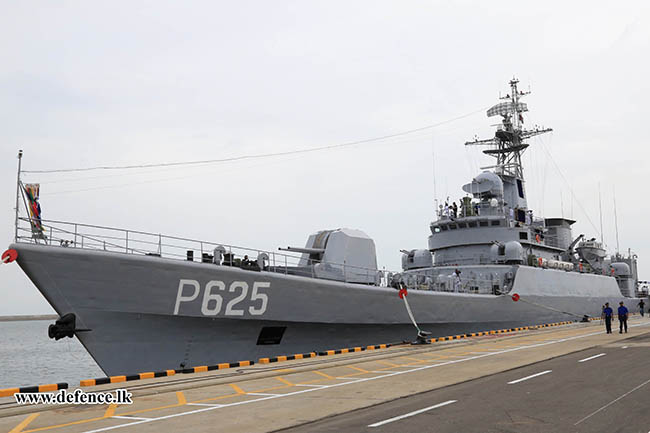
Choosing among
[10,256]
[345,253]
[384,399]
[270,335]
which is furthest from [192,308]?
[345,253]

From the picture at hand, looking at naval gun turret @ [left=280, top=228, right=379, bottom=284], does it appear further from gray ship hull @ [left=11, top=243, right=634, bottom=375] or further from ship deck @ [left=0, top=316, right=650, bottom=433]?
ship deck @ [left=0, top=316, right=650, bottom=433]

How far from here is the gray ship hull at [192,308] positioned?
11359 mm

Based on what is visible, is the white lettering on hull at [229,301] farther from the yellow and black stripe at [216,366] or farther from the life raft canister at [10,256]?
the life raft canister at [10,256]

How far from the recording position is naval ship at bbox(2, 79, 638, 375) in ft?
37.7

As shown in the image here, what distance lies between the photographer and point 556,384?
8.84 metres

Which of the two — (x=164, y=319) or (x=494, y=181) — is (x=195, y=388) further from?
(x=494, y=181)

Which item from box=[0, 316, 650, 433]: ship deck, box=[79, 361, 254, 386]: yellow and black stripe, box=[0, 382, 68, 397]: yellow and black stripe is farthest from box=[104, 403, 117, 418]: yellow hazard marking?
box=[79, 361, 254, 386]: yellow and black stripe

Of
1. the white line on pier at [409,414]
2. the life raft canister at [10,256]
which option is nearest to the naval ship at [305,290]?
the life raft canister at [10,256]

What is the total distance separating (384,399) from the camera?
26.2 ft

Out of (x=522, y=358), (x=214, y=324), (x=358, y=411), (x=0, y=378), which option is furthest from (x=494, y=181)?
(x=0, y=378)

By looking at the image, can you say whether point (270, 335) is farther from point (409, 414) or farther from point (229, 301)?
point (409, 414)

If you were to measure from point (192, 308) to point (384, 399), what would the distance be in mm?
5943

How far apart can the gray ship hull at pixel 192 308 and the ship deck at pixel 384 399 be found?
129cm

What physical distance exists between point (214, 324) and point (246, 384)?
3.30 meters
